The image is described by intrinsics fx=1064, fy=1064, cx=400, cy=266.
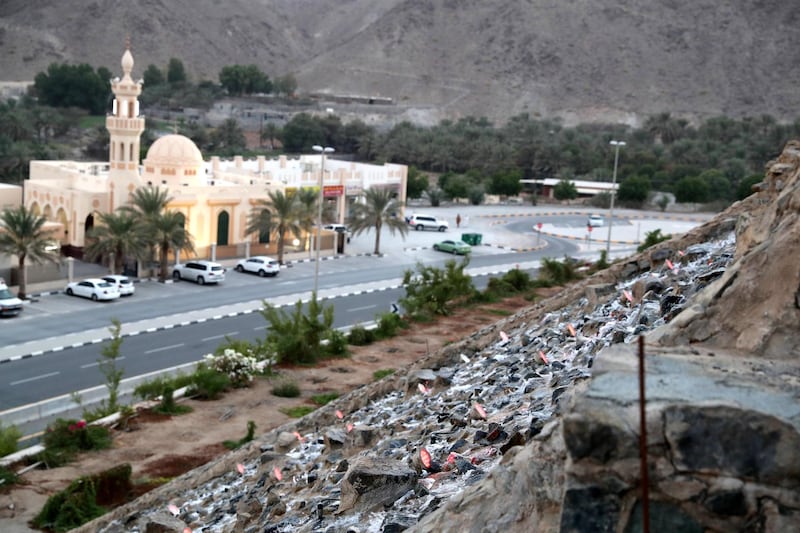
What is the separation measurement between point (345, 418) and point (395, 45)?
435ft

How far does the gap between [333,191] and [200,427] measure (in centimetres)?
2999

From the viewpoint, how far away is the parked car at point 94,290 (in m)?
33.9

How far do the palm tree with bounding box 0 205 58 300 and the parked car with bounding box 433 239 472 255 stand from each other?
18986 millimetres

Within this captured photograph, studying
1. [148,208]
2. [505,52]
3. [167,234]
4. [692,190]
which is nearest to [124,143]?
[148,208]

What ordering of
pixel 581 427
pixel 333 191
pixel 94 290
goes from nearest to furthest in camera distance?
pixel 581 427 < pixel 94 290 < pixel 333 191

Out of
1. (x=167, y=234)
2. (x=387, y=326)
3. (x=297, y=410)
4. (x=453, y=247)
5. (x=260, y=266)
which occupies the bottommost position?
(x=297, y=410)

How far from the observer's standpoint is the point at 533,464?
23.6 ft

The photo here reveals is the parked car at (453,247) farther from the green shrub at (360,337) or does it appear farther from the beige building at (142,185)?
the green shrub at (360,337)

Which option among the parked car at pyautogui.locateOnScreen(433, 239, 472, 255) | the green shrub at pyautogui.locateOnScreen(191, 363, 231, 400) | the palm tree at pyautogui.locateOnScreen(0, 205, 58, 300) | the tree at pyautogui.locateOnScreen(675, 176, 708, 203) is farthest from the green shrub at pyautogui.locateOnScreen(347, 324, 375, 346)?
the tree at pyautogui.locateOnScreen(675, 176, 708, 203)

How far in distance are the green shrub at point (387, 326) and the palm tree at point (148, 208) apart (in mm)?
11697

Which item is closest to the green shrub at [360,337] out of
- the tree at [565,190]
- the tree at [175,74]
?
the tree at [565,190]

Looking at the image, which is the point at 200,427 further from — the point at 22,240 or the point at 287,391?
the point at 22,240

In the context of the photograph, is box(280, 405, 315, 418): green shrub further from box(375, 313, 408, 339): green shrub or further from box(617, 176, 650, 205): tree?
box(617, 176, 650, 205): tree

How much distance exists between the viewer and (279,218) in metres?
42.3
